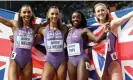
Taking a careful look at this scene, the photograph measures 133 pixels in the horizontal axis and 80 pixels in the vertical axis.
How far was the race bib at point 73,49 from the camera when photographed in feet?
15.3

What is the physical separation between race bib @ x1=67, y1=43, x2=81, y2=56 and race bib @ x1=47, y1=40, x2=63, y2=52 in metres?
0.13

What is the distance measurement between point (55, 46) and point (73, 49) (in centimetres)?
29

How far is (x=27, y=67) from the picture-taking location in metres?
4.73

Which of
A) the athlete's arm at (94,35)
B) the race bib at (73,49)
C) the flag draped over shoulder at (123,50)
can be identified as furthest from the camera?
the flag draped over shoulder at (123,50)

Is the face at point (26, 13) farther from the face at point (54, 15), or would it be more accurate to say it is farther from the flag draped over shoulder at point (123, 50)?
the flag draped over shoulder at point (123, 50)

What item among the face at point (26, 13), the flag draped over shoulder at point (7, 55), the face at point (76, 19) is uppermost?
the face at point (26, 13)

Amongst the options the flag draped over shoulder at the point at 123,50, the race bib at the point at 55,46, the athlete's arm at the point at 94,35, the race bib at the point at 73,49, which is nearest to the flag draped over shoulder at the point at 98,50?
the flag draped over shoulder at the point at 123,50

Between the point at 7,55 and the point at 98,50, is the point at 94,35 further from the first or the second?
the point at 7,55

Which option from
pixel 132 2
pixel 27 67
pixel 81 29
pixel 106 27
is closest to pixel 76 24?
pixel 81 29

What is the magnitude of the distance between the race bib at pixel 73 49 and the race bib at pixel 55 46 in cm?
13

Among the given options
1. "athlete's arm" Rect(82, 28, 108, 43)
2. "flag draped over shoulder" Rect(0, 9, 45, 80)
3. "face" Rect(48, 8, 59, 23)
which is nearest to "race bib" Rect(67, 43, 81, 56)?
"athlete's arm" Rect(82, 28, 108, 43)

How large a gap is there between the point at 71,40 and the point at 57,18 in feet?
1.38

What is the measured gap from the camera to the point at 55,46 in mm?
4707

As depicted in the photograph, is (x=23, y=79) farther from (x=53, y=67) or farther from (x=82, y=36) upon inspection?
(x=82, y=36)
